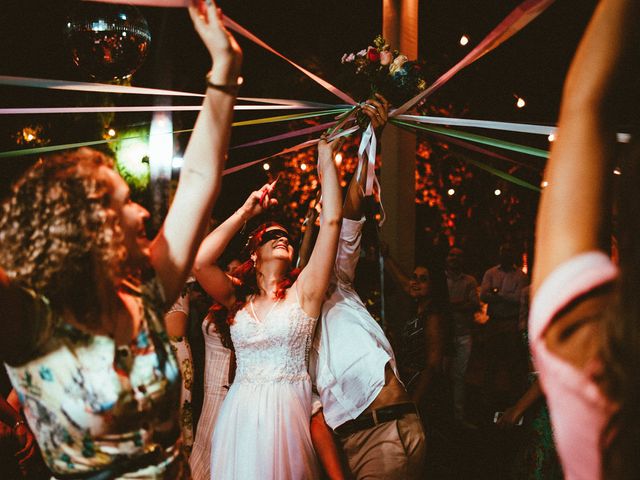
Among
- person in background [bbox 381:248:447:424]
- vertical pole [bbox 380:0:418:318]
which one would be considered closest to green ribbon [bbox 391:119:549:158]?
person in background [bbox 381:248:447:424]

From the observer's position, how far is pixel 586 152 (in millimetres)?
1094

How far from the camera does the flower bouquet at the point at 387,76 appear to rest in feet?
12.8

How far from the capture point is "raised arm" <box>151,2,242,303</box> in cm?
178

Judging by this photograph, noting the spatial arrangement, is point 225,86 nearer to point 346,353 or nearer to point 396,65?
point 346,353

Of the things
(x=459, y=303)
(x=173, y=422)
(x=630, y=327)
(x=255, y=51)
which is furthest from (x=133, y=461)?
(x=255, y=51)

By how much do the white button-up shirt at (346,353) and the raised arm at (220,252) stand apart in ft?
1.73

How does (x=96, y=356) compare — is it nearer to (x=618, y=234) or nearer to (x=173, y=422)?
(x=173, y=422)

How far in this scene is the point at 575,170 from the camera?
1087 mm

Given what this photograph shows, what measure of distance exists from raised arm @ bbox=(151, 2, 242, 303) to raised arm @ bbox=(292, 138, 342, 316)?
1.55 m

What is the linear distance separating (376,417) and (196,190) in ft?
6.95

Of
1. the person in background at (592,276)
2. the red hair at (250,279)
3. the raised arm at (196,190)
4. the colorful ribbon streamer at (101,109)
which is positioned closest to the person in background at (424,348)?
the red hair at (250,279)

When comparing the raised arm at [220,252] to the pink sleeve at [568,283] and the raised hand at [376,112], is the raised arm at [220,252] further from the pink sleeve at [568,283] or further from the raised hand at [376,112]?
the pink sleeve at [568,283]

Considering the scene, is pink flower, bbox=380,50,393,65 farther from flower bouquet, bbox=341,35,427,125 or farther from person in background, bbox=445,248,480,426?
person in background, bbox=445,248,480,426

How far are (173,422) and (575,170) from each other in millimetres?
1164
